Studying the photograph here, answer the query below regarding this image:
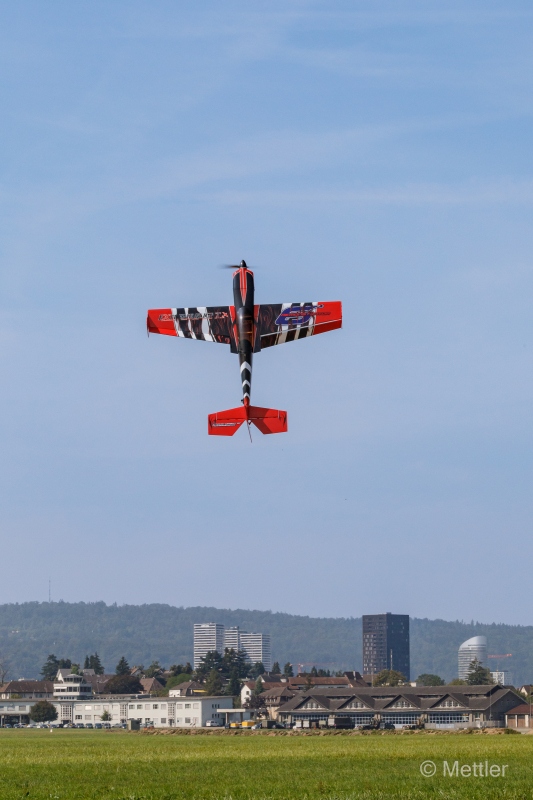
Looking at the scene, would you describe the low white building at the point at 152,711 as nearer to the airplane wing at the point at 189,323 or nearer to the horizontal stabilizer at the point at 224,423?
the horizontal stabilizer at the point at 224,423

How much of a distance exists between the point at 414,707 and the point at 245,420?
130705mm

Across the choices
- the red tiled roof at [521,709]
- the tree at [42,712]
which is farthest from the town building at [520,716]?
the tree at [42,712]

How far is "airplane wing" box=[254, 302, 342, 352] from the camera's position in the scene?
42688 mm

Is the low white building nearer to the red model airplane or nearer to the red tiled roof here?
the red tiled roof

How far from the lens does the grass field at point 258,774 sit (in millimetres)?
38469

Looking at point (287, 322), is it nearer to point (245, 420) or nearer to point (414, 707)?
point (245, 420)

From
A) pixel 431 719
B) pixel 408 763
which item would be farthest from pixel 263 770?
pixel 431 719

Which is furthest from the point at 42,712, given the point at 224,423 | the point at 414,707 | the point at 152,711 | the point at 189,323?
the point at 189,323

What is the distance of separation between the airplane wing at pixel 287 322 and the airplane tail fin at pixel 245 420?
13.0 feet

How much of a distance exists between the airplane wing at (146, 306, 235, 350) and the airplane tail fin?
3.79 meters

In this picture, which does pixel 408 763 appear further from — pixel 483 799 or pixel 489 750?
pixel 483 799

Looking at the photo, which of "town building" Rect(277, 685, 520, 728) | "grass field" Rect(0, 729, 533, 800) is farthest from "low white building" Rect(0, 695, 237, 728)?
"grass field" Rect(0, 729, 533, 800)

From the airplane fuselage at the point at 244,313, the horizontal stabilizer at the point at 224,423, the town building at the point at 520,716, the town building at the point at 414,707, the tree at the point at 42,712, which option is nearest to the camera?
the airplane fuselage at the point at 244,313

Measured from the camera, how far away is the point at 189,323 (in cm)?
4375
